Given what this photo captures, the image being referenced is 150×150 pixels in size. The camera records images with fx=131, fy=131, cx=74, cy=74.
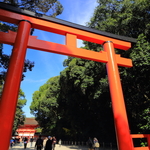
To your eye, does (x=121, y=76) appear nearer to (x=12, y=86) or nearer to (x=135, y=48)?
(x=135, y=48)

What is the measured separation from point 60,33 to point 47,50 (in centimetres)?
98

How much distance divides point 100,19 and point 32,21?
19.7ft

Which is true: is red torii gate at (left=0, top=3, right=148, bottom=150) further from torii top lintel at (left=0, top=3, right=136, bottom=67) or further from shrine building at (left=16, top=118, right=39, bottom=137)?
shrine building at (left=16, top=118, right=39, bottom=137)

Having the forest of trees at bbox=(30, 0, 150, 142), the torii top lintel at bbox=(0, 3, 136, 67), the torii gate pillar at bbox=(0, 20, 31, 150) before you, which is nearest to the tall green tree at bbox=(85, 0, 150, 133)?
the forest of trees at bbox=(30, 0, 150, 142)

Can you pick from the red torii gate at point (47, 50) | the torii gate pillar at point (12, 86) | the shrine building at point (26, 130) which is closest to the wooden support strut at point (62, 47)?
the red torii gate at point (47, 50)

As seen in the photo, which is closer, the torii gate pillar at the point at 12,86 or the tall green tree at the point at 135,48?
the torii gate pillar at the point at 12,86

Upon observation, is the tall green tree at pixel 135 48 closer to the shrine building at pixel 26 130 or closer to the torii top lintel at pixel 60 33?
the torii top lintel at pixel 60 33

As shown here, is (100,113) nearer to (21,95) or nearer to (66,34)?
(66,34)

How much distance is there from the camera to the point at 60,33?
462cm

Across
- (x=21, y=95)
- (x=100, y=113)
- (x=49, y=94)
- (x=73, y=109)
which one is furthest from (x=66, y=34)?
(x=21, y=95)

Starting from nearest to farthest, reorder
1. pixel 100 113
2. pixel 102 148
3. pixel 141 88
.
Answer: pixel 141 88 < pixel 100 113 < pixel 102 148

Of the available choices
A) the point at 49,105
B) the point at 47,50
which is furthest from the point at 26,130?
the point at 47,50

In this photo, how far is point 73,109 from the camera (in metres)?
13.7

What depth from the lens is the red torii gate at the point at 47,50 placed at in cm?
290
